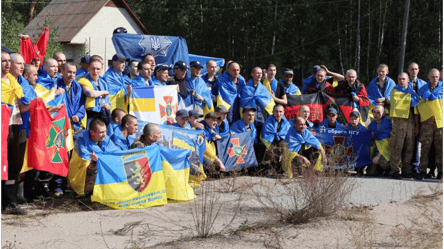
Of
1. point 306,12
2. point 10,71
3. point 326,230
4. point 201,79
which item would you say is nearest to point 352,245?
point 326,230

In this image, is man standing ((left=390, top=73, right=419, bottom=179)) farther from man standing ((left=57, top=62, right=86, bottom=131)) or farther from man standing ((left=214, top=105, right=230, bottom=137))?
man standing ((left=57, top=62, right=86, bottom=131))

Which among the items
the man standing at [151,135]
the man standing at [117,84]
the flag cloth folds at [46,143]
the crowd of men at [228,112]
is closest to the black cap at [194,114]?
the crowd of men at [228,112]

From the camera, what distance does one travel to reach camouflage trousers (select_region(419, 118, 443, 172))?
10617mm

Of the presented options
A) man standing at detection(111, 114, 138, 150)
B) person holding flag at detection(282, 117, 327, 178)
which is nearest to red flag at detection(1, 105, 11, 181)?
man standing at detection(111, 114, 138, 150)

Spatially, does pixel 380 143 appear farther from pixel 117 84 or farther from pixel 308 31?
pixel 308 31

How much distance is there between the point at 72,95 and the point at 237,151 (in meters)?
3.12

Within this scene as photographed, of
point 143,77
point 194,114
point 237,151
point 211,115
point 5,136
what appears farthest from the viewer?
point 237,151

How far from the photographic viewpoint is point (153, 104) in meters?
10.1

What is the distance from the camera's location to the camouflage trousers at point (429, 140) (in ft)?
34.8

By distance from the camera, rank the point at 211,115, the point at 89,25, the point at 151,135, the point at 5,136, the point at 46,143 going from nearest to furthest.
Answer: the point at 5,136 → the point at 46,143 → the point at 151,135 → the point at 211,115 → the point at 89,25

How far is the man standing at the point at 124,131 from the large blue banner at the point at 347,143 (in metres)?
3.91

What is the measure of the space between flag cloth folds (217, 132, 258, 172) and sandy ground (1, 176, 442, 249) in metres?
2.12

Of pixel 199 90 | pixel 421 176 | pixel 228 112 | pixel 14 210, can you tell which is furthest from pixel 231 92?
pixel 14 210

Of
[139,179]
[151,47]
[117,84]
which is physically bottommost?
[139,179]
